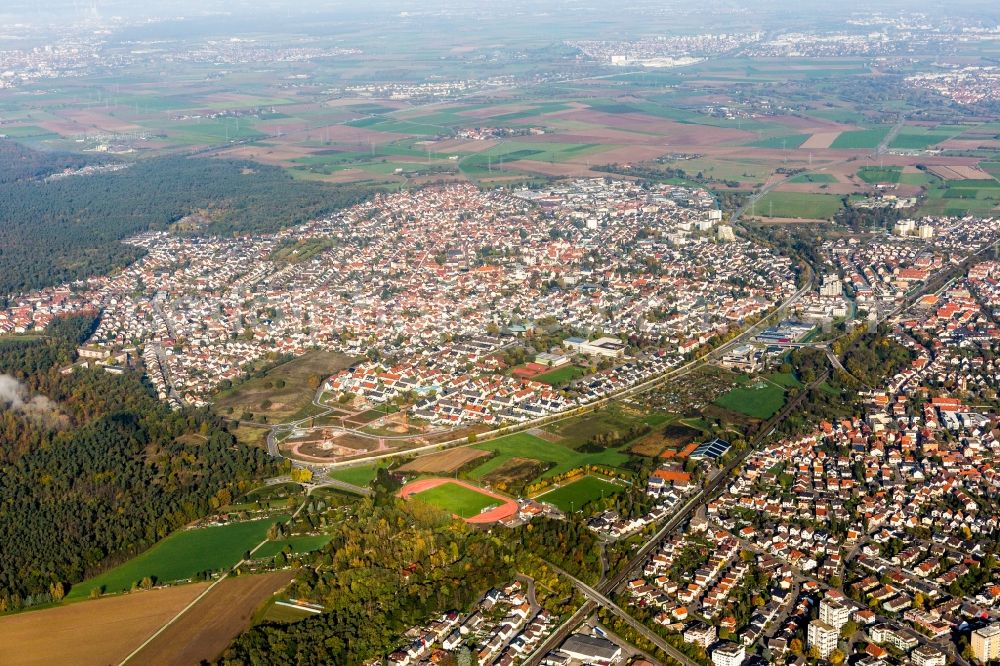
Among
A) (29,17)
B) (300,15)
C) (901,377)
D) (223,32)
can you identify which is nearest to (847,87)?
(901,377)

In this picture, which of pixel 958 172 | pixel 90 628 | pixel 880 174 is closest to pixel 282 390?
pixel 90 628

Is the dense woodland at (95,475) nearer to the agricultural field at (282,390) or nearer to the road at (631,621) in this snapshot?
the agricultural field at (282,390)

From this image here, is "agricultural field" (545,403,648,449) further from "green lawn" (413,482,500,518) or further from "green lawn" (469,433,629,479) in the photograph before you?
"green lawn" (413,482,500,518)

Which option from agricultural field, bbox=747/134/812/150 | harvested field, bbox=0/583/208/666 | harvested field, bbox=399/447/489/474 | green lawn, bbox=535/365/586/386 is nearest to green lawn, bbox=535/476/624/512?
harvested field, bbox=399/447/489/474

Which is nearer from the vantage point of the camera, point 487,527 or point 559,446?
point 487,527

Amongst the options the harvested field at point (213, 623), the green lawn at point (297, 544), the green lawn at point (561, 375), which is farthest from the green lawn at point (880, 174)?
the harvested field at point (213, 623)

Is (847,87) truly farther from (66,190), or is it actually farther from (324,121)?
(66,190)
